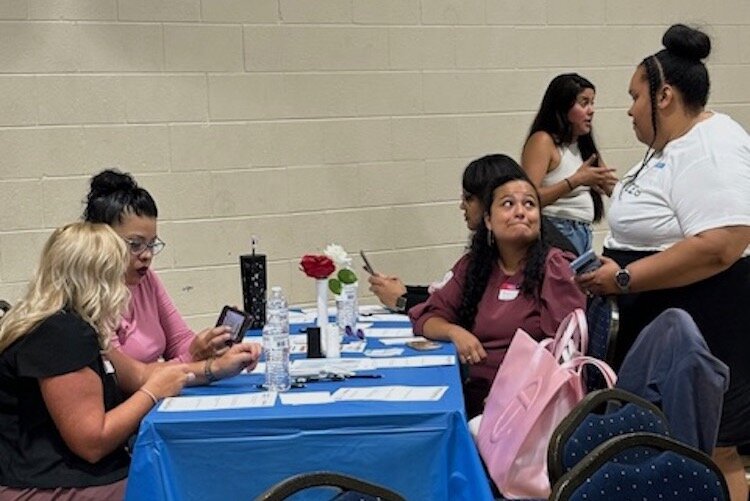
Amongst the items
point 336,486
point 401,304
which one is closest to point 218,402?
point 336,486

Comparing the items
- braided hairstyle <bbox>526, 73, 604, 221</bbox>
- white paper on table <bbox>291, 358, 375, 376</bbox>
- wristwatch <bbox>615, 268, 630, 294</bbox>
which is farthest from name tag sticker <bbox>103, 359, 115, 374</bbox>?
braided hairstyle <bbox>526, 73, 604, 221</bbox>

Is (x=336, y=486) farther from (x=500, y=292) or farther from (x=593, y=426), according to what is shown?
(x=500, y=292)

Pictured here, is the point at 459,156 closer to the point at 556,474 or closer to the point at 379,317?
the point at 379,317

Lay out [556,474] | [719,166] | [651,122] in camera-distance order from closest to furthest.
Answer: [556,474] < [719,166] < [651,122]

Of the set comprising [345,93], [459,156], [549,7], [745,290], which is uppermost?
[549,7]

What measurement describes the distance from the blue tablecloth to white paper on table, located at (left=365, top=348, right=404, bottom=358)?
2.19ft

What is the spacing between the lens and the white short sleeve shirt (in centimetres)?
251

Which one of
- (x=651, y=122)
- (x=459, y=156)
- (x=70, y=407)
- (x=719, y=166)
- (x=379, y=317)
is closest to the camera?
(x=70, y=407)

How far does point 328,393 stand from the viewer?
91.6 inches

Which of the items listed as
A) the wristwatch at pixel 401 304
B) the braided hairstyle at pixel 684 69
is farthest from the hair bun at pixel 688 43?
the wristwatch at pixel 401 304

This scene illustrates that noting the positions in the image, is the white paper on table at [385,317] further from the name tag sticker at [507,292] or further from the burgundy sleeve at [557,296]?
the burgundy sleeve at [557,296]

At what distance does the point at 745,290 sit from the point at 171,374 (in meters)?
1.46

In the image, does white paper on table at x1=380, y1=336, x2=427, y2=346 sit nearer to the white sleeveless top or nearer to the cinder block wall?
the cinder block wall

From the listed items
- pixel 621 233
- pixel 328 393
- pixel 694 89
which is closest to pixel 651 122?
pixel 694 89
